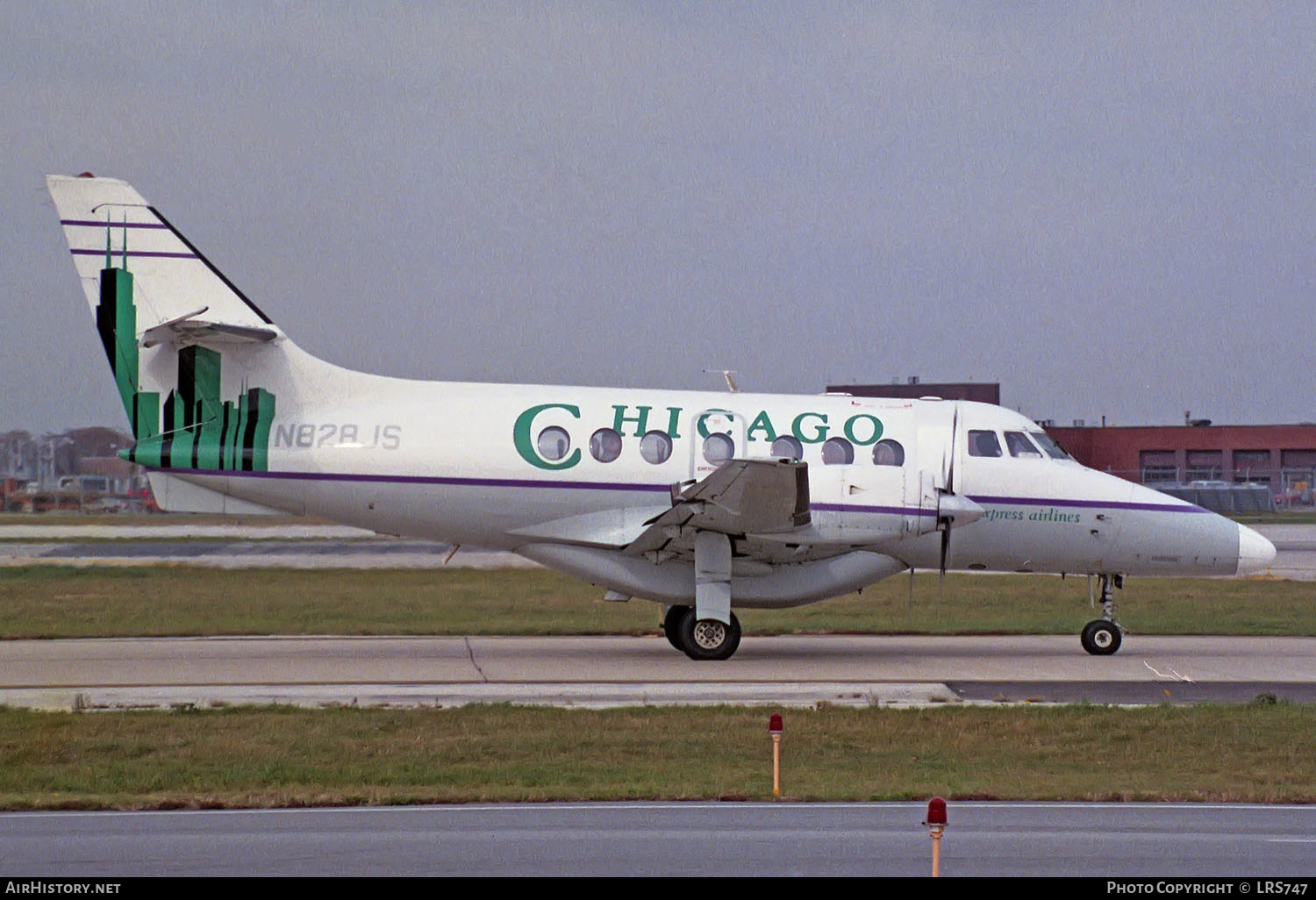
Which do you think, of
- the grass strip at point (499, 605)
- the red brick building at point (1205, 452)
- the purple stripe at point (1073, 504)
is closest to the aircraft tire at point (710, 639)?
the grass strip at point (499, 605)

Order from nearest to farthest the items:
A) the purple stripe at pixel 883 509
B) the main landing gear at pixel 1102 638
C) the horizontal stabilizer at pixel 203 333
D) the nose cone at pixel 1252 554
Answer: the horizontal stabilizer at pixel 203 333 → the purple stripe at pixel 883 509 → the main landing gear at pixel 1102 638 → the nose cone at pixel 1252 554

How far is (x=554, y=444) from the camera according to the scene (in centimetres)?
2152

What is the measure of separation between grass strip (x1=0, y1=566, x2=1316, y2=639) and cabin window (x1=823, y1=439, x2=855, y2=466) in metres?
2.60

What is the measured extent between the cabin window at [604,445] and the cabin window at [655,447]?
36cm

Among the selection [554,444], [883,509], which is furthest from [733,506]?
[554,444]

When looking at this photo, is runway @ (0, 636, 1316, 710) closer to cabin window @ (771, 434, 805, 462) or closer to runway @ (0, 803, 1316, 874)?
cabin window @ (771, 434, 805, 462)

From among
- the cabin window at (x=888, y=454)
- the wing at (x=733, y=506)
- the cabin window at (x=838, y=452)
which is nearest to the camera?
the wing at (x=733, y=506)

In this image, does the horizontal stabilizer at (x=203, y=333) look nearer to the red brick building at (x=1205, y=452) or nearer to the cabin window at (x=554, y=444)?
the cabin window at (x=554, y=444)

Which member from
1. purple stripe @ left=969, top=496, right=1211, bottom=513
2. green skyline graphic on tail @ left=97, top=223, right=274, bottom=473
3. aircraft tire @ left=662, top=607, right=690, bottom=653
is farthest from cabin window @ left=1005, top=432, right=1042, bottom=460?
green skyline graphic on tail @ left=97, top=223, right=274, bottom=473

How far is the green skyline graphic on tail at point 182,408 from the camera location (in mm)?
21250

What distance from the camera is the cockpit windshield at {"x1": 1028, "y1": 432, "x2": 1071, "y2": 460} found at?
74.2ft
